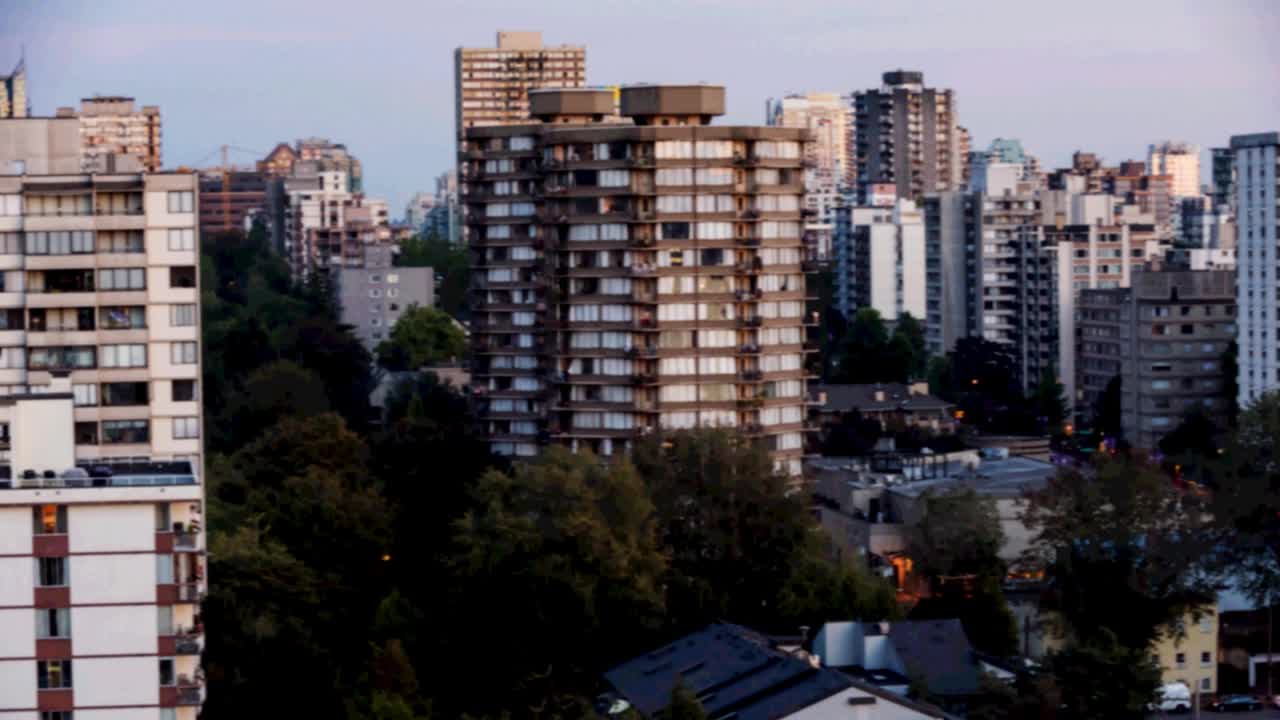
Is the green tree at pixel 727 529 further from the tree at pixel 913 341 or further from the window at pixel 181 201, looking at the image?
the tree at pixel 913 341

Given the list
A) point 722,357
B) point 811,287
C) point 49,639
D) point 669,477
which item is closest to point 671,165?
point 722,357

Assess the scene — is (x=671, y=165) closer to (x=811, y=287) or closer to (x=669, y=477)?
(x=669, y=477)

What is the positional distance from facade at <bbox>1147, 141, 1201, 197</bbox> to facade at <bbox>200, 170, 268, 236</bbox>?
59970mm

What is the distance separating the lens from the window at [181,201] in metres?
32.6

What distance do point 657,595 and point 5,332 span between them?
966cm

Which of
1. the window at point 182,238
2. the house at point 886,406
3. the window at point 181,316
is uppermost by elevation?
the window at point 182,238

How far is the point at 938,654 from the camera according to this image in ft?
98.8

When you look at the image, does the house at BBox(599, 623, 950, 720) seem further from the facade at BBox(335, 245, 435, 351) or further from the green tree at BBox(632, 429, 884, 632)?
the facade at BBox(335, 245, 435, 351)

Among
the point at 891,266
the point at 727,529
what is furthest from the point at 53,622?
the point at 891,266

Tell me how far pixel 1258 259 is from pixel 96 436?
33.3 meters

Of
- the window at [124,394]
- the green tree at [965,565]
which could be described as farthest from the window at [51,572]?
the green tree at [965,565]

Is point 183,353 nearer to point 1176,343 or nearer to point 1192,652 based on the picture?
point 1192,652

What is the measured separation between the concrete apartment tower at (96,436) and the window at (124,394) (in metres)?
0.02

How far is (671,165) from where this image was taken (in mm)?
42594
